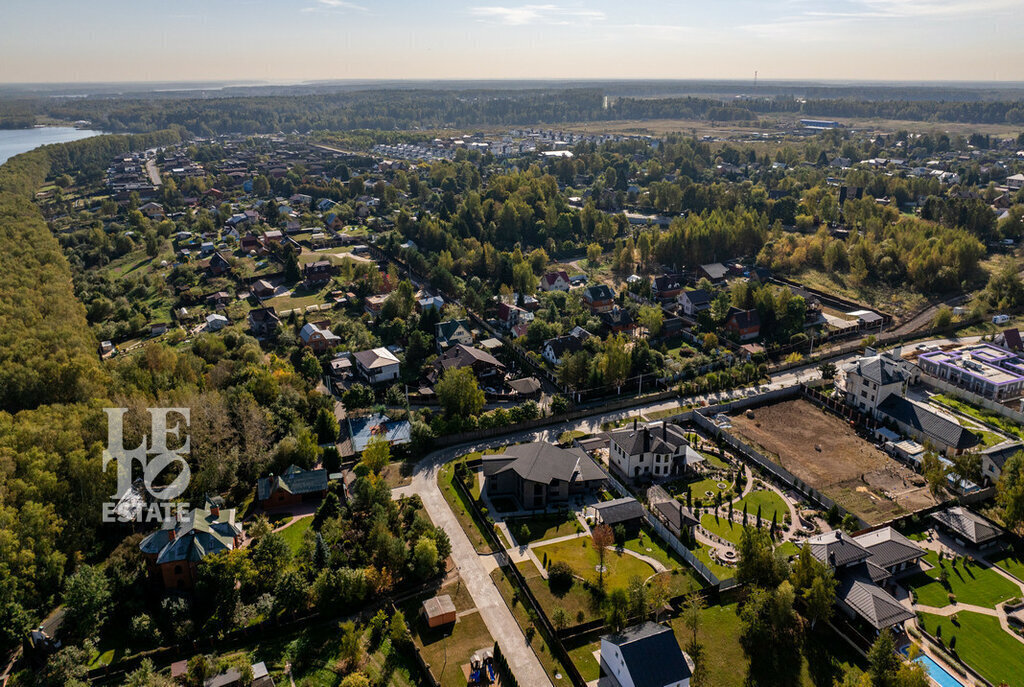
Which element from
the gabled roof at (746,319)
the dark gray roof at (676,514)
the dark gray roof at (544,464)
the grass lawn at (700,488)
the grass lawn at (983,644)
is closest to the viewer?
the grass lawn at (983,644)

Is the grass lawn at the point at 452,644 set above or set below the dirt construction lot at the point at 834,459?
below

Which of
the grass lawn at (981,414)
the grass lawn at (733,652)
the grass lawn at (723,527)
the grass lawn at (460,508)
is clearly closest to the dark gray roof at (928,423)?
the grass lawn at (981,414)

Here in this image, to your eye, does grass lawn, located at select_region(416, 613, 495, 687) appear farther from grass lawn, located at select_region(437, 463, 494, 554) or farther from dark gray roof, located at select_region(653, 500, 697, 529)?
dark gray roof, located at select_region(653, 500, 697, 529)

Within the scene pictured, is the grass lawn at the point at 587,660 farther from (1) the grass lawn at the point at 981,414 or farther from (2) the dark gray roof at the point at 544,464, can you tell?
(1) the grass lawn at the point at 981,414

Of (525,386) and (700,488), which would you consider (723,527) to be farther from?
(525,386)

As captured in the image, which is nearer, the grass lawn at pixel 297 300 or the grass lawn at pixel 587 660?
the grass lawn at pixel 587 660

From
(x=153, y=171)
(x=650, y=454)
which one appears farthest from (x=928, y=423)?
(x=153, y=171)
